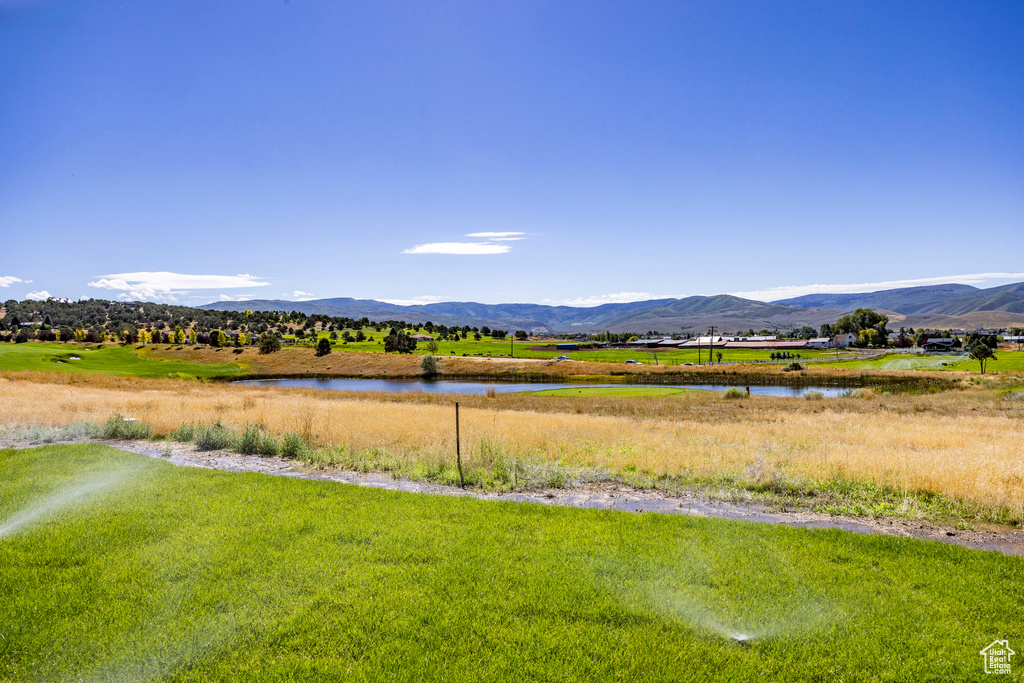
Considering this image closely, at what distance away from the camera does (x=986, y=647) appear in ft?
18.2

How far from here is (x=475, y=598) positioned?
642 cm

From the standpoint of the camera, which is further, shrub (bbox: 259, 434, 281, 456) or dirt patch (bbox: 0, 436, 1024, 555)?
shrub (bbox: 259, 434, 281, 456)

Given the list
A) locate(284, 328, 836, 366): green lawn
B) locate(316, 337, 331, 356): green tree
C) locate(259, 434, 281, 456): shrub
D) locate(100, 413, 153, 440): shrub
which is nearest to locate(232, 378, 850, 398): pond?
locate(316, 337, 331, 356): green tree

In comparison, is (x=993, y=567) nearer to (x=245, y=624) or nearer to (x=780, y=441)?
(x=245, y=624)

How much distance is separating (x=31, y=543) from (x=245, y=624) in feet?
14.5

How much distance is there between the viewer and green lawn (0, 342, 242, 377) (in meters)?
60.0

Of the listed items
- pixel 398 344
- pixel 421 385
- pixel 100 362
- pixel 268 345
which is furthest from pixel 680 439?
pixel 398 344

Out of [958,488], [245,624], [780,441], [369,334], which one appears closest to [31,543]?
[245,624]

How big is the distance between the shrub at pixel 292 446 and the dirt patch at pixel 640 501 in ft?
1.28

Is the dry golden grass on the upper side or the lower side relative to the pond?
upper

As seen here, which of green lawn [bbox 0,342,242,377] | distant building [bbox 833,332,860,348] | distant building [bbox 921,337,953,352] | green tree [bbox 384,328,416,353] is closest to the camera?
green lawn [bbox 0,342,242,377]

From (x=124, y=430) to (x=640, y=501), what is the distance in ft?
55.4

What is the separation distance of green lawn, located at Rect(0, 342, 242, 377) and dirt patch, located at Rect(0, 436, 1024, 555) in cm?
5731

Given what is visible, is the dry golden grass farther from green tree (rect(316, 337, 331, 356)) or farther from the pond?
green tree (rect(316, 337, 331, 356))
